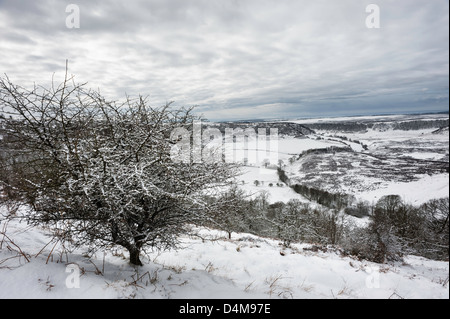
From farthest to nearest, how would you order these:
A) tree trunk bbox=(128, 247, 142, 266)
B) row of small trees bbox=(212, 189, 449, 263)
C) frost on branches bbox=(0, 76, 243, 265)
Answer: row of small trees bbox=(212, 189, 449, 263), tree trunk bbox=(128, 247, 142, 266), frost on branches bbox=(0, 76, 243, 265)

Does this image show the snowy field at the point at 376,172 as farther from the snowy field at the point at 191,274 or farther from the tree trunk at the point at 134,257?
the tree trunk at the point at 134,257

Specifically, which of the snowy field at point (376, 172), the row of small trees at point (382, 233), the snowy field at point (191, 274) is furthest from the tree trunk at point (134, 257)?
the snowy field at point (376, 172)

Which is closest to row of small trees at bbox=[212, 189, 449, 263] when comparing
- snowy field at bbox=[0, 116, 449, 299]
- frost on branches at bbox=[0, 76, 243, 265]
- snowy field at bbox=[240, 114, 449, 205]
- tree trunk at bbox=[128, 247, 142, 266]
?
snowy field at bbox=[0, 116, 449, 299]

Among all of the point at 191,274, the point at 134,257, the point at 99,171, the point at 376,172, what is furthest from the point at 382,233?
the point at 376,172

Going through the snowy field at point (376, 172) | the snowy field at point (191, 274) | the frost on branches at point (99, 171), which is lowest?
the snowy field at point (376, 172)

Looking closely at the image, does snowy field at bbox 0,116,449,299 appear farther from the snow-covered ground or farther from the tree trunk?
the tree trunk

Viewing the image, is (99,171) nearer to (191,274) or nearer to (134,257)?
(134,257)
